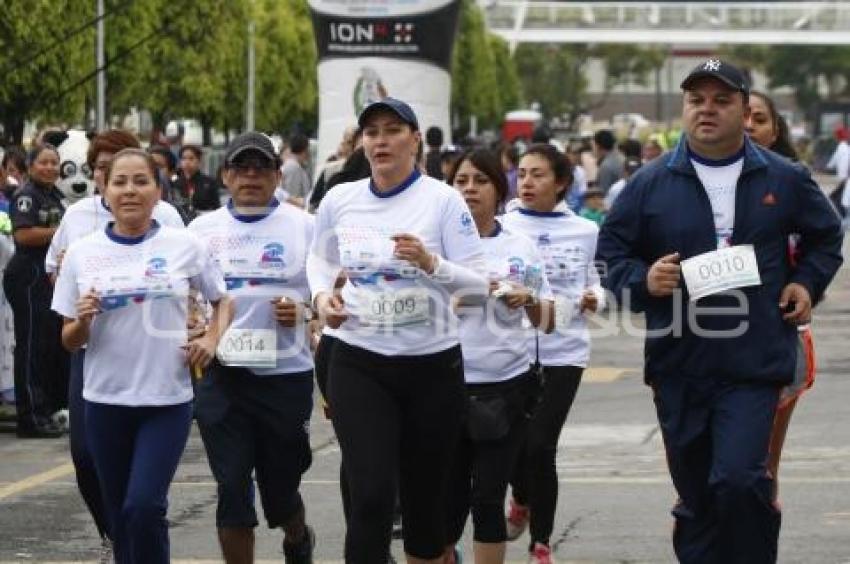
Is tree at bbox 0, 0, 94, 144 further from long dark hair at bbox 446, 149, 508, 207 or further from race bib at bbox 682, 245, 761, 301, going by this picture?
race bib at bbox 682, 245, 761, 301

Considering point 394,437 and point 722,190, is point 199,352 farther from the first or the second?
point 722,190

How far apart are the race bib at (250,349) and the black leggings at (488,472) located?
80cm

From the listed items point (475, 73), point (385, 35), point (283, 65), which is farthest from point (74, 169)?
point (475, 73)

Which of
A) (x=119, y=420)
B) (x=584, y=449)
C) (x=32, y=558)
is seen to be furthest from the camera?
(x=584, y=449)

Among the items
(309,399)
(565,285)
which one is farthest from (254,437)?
(565,285)

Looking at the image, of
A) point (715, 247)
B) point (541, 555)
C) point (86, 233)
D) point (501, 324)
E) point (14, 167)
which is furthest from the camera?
point (14, 167)

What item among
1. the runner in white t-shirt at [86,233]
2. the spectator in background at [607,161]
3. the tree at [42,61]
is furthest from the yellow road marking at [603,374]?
the tree at [42,61]

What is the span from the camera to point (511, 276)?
9.88m

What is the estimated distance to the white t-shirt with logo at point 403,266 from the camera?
8.63 metres

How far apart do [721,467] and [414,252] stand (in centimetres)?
125

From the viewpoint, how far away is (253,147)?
9.89m

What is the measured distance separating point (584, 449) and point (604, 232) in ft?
20.5

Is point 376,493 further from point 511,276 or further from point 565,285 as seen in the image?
point 565,285

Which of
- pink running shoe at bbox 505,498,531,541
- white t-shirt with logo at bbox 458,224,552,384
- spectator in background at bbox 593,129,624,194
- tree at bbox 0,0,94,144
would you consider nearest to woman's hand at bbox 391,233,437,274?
white t-shirt with logo at bbox 458,224,552,384
